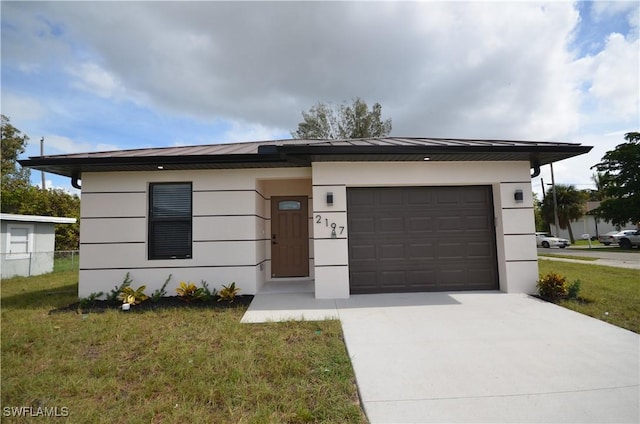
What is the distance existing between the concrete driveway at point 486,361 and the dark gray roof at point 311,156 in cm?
259

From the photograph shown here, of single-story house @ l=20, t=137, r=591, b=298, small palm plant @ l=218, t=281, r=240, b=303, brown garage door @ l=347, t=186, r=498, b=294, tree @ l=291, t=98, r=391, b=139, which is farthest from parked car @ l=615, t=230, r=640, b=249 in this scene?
small palm plant @ l=218, t=281, r=240, b=303

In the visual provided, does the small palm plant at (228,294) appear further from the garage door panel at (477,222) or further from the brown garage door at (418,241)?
the garage door panel at (477,222)

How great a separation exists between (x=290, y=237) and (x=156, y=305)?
320 centimetres

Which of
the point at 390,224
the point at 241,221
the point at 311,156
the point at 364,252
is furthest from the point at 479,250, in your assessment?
the point at 241,221

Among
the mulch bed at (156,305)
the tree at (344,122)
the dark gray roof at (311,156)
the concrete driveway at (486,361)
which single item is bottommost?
the concrete driveway at (486,361)

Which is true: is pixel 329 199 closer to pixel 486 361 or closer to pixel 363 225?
pixel 363 225

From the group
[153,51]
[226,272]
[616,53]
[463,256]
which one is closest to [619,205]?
[616,53]

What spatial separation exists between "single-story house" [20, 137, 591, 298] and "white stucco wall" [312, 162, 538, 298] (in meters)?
0.02

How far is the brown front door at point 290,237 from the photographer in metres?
7.18

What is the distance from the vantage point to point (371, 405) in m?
2.20

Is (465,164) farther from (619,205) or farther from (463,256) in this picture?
(619,205)

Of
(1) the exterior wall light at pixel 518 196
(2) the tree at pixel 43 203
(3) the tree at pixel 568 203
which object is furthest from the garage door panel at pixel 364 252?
(3) the tree at pixel 568 203

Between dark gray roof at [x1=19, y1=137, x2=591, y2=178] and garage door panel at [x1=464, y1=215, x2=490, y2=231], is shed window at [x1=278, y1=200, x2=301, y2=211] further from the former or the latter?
garage door panel at [x1=464, y1=215, x2=490, y2=231]

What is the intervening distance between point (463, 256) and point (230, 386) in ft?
16.0
